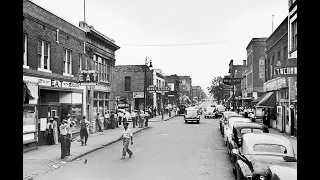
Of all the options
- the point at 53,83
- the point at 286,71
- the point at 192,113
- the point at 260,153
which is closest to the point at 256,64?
the point at 192,113

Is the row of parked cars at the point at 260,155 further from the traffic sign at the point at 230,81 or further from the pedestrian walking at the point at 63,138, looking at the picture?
the traffic sign at the point at 230,81

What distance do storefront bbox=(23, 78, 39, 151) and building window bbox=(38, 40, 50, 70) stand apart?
1.89 m

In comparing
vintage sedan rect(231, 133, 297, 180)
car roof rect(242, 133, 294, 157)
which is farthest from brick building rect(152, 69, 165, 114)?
vintage sedan rect(231, 133, 297, 180)

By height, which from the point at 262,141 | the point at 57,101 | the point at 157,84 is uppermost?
the point at 157,84

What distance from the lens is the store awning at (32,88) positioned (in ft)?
55.4

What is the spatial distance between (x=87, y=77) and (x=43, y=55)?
441cm

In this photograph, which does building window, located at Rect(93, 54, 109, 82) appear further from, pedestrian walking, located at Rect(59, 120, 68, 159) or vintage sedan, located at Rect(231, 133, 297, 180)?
vintage sedan, located at Rect(231, 133, 297, 180)

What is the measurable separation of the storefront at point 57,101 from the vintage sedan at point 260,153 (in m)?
12.7

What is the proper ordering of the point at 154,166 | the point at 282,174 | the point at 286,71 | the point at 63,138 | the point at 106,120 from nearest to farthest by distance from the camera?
1. the point at 282,174
2. the point at 154,166
3. the point at 63,138
4. the point at 286,71
5. the point at 106,120

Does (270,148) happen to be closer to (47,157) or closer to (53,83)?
(47,157)

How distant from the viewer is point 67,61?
904 inches
